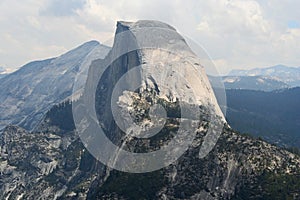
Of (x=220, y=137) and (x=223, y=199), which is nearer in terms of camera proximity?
(x=223, y=199)

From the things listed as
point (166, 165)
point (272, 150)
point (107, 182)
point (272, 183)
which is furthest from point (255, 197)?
point (107, 182)

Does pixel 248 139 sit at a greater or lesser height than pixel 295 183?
greater

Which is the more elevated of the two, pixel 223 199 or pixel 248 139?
pixel 248 139

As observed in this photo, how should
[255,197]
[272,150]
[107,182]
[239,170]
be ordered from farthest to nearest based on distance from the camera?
[107,182] < [272,150] < [239,170] < [255,197]

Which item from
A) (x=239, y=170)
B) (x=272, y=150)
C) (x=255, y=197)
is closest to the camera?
(x=255, y=197)

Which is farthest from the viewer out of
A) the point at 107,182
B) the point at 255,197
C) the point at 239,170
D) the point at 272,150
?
the point at 107,182

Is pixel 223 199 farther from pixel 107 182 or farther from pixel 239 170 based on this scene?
pixel 107 182

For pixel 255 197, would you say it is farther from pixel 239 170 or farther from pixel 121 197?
pixel 121 197

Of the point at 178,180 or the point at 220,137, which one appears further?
the point at 220,137

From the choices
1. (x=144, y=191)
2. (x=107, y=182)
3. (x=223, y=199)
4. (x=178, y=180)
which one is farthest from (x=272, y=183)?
(x=107, y=182)
